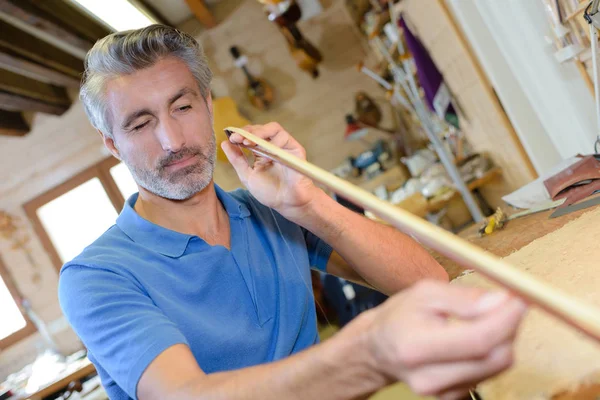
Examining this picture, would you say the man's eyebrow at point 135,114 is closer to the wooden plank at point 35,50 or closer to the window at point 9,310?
the wooden plank at point 35,50

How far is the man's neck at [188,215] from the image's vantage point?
1400 mm

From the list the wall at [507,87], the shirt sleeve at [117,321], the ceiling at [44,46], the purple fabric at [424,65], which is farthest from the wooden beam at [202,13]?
the shirt sleeve at [117,321]

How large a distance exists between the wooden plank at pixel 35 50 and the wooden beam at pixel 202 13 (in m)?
1.41

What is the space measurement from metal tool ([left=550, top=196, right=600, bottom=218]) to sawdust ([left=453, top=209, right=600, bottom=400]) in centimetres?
19

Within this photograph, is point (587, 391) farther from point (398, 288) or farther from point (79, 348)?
point (79, 348)

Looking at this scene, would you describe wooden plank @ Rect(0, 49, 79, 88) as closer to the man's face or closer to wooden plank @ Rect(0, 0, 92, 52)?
wooden plank @ Rect(0, 0, 92, 52)

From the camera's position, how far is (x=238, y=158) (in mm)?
1425

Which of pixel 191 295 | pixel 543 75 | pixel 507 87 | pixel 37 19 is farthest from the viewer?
pixel 37 19

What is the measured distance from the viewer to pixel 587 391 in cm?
56

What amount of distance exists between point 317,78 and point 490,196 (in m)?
2.61

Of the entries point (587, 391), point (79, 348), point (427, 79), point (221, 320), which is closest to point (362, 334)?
point (587, 391)

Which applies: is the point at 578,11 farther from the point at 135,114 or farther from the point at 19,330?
the point at 19,330

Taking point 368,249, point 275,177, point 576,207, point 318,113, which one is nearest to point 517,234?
point 576,207

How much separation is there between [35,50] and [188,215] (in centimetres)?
387
